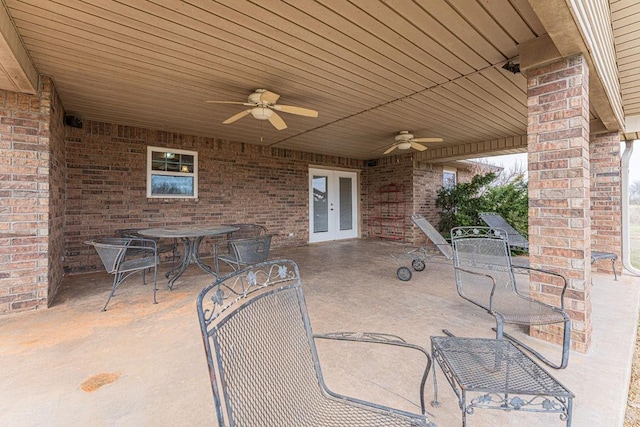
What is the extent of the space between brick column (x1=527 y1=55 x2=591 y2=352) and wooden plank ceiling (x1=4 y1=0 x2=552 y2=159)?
0.51m

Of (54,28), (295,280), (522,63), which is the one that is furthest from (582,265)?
(54,28)

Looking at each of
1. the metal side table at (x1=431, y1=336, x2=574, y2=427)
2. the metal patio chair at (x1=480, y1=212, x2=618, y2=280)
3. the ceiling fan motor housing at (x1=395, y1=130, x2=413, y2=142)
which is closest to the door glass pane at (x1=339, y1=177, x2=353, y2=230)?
the ceiling fan motor housing at (x1=395, y1=130, x2=413, y2=142)

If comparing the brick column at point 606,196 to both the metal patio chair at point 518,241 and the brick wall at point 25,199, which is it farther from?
the brick wall at point 25,199

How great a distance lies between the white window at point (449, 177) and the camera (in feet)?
28.9

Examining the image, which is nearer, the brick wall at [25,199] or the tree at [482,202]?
the brick wall at [25,199]

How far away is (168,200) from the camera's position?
5.41m

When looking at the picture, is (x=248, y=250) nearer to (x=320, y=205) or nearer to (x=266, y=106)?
(x=266, y=106)

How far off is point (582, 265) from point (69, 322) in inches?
171

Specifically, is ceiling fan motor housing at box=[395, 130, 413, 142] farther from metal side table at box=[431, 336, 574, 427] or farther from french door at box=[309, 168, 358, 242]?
metal side table at box=[431, 336, 574, 427]

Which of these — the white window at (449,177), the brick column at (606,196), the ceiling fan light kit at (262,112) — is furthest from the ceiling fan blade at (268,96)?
the white window at (449,177)

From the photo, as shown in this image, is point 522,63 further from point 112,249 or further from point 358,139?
point 112,249

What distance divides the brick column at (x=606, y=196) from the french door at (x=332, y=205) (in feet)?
17.4

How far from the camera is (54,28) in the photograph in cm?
226

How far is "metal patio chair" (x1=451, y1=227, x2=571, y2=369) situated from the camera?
1.90 m
